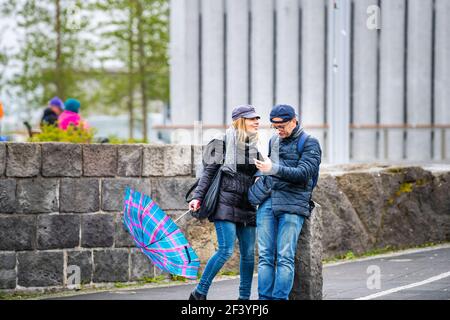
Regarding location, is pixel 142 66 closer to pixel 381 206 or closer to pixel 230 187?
pixel 381 206

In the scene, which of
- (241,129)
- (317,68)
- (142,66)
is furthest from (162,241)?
(142,66)

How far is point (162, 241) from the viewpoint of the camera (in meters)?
10.4

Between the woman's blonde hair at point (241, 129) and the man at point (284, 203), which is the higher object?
the woman's blonde hair at point (241, 129)

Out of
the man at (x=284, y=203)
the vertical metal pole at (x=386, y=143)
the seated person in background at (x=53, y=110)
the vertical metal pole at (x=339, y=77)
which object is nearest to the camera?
the man at (x=284, y=203)

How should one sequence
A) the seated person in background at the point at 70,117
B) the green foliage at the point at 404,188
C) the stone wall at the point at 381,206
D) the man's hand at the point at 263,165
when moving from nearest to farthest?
the man's hand at the point at 263,165, the stone wall at the point at 381,206, the green foliage at the point at 404,188, the seated person in background at the point at 70,117

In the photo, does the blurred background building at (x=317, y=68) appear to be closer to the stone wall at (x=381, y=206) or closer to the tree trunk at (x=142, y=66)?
the tree trunk at (x=142, y=66)

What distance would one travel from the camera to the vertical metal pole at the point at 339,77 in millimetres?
16578

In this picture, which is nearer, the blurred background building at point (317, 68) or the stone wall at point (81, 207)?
the stone wall at point (81, 207)

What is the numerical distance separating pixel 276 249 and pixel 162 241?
1.32m

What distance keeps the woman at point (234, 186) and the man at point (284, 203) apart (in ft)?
A: 0.83

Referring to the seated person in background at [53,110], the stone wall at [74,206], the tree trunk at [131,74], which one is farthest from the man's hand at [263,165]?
the tree trunk at [131,74]

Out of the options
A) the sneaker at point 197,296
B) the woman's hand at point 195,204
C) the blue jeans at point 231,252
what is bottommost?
the sneaker at point 197,296

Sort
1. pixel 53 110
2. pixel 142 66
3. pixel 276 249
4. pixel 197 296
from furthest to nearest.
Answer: pixel 142 66 < pixel 53 110 < pixel 197 296 < pixel 276 249

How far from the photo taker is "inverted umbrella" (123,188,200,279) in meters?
10.4
